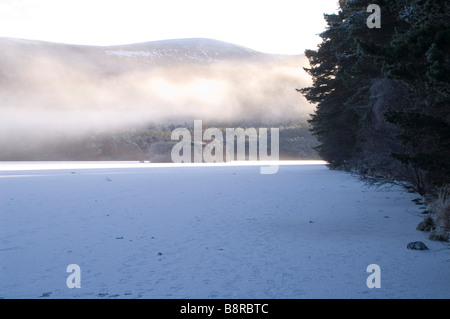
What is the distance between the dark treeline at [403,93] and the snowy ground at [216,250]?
1133 mm

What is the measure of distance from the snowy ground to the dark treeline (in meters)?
1.13

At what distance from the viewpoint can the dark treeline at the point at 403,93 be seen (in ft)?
15.9

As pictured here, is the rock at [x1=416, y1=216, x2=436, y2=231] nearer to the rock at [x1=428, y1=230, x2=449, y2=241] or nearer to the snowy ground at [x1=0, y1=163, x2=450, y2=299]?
the snowy ground at [x1=0, y1=163, x2=450, y2=299]

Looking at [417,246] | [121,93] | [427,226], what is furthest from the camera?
[121,93]

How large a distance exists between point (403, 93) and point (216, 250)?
6.38m

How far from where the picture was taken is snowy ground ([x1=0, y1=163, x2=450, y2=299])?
3.90m

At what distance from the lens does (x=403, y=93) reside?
30.1 feet

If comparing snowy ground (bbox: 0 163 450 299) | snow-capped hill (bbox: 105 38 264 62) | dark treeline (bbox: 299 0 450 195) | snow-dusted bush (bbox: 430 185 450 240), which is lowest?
snowy ground (bbox: 0 163 450 299)

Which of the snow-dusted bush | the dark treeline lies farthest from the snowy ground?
the dark treeline

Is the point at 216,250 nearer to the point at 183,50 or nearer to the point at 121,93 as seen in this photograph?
the point at 121,93

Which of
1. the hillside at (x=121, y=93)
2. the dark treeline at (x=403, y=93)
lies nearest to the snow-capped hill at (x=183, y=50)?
the hillside at (x=121, y=93)

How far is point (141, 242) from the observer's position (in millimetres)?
5934

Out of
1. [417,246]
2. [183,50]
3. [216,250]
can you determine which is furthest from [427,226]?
[183,50]
